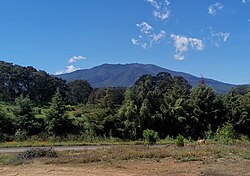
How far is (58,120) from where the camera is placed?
42156 millimetres

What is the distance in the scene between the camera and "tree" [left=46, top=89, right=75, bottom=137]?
4197 cm

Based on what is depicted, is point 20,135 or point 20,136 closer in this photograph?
point 20,136

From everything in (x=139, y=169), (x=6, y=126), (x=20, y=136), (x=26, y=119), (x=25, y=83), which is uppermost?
(x=25, y=83)

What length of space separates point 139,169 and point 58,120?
26.2 metres

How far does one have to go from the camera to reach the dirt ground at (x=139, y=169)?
16.2 metres

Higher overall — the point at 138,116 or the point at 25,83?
the point at 25,83

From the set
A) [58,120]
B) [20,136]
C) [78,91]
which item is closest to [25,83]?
[78,91]

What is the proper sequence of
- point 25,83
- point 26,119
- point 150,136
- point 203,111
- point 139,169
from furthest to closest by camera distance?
point 25,83
point 203,111
point 26,119
point 150,136
point 139,169

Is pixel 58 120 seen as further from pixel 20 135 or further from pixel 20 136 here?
pixel 20 136

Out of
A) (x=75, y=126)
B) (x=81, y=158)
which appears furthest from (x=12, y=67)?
(x=81, y=158)

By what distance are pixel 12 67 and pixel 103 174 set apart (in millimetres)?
77235

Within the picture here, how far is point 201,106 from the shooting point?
4844 centimetres

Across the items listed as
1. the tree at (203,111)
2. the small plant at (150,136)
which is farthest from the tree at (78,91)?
the small plant at (150,136)

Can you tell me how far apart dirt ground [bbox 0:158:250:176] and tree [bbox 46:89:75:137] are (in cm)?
2237
